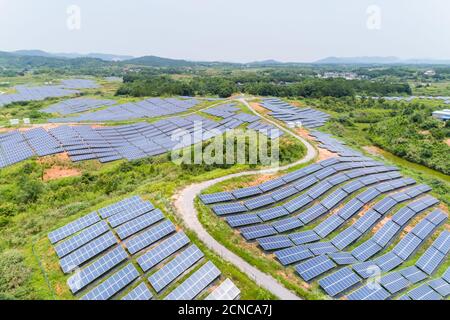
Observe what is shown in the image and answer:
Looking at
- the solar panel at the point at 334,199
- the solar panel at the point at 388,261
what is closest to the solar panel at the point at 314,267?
the solar panel at the point at 388,261

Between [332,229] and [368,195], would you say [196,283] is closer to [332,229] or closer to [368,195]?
[332,229]

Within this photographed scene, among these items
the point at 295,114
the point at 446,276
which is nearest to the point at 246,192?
the point at 446,276

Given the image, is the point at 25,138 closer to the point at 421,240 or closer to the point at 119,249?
the point at 119,249

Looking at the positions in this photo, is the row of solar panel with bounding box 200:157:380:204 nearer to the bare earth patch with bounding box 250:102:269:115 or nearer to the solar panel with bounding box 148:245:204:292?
the solar panel with bounding box 148:245:204:292

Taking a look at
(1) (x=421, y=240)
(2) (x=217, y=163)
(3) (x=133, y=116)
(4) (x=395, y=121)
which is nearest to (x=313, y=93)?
(4) (x=395, y=121)

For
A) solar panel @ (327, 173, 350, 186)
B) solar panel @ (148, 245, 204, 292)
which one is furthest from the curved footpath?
solar panel @ (327, 173, 350, 186)
